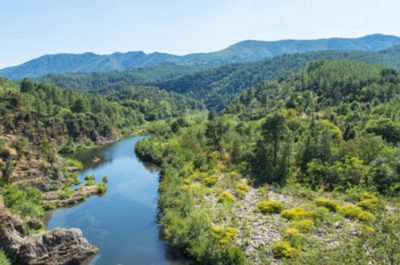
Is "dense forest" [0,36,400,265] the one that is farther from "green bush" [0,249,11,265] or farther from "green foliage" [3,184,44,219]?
"green bush" [0,249,11,265]

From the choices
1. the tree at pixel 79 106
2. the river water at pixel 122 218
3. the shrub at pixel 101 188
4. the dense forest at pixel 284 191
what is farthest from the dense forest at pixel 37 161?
the tree at pixel 79 106

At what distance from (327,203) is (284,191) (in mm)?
9064

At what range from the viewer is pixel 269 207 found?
160 ft

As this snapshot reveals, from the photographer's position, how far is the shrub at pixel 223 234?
38.3 meters

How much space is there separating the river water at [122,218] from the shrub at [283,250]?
39.3ft

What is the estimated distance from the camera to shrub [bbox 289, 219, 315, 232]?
4106 centimetres

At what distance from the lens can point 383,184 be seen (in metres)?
54.3

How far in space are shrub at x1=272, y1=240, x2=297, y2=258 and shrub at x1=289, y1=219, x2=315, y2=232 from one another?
4.79 m

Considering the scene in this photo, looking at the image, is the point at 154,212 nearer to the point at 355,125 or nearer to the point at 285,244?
the point at 285,244

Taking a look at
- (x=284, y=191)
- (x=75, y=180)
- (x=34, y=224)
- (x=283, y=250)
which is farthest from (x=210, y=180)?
(x=34, y=224)

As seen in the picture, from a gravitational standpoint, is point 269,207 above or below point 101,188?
above

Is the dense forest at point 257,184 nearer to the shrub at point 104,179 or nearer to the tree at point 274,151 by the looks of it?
the tree at point 274,151

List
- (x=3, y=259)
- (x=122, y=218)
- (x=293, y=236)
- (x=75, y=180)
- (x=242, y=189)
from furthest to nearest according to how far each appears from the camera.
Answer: (x=75, y=180), (x=242, y=189), (x=122, y=218), (x=293, y=236), (x=3, y=259)

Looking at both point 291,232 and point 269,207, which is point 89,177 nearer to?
point 269,207
